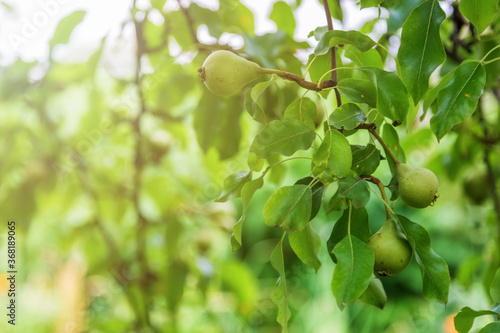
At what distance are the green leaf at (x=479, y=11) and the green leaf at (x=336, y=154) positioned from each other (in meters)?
0.16

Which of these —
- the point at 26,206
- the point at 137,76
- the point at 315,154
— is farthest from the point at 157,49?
the point at 315,154

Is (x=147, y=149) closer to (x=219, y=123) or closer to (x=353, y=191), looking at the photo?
(x=219, y=123)

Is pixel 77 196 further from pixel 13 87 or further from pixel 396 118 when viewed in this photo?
pixel 396 118

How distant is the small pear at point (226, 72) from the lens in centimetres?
34

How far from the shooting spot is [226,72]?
0.34m

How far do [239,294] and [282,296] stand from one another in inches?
28.3

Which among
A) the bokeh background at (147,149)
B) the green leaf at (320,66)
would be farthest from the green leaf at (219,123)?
the green leaf at (320,66)

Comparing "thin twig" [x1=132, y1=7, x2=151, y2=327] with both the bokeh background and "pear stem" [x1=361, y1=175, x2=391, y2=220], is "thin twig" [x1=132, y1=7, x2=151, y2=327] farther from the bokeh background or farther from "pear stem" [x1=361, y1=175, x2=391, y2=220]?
"pear stem" [x1=361, y1=175, x2=391, y2=220]

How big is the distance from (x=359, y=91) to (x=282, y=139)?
64 mm

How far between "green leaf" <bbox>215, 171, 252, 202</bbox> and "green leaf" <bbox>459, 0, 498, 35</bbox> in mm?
212

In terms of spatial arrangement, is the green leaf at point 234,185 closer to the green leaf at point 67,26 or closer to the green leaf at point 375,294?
→ the green leaf at point 375,294


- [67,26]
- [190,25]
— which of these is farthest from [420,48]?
[67,26]

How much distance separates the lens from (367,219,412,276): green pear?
33 centimetres

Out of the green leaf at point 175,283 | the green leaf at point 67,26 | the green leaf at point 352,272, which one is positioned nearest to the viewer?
the green leaf at point 352,272
